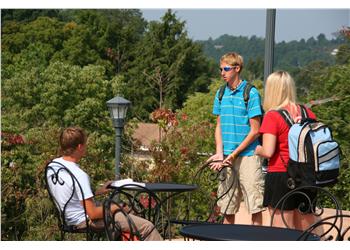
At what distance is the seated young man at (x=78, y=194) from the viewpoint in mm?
4984

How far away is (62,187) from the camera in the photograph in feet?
16.6

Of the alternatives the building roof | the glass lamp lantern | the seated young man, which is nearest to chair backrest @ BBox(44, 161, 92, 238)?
the seated young man

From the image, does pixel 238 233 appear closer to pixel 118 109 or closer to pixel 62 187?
pixel 62 187

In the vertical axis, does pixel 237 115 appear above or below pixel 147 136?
above

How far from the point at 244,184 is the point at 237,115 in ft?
1.60

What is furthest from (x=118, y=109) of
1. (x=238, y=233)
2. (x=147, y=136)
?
(x=147, y=136)

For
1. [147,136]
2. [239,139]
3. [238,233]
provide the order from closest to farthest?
[238,233], [239,139], [147,136]

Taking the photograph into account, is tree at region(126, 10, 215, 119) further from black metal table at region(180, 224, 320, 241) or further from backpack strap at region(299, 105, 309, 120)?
black metal table at region(180, 224, 320, 241)

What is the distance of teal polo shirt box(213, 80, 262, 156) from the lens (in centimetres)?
604

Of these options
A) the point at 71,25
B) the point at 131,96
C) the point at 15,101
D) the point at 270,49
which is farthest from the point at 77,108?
the point at 270,49

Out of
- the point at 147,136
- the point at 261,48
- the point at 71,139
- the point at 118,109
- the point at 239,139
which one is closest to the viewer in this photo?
the point at 71,139

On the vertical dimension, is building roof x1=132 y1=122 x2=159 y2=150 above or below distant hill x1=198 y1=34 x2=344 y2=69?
below

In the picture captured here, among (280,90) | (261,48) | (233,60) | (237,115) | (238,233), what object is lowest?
(238,233)

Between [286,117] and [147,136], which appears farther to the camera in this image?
[147,136]
